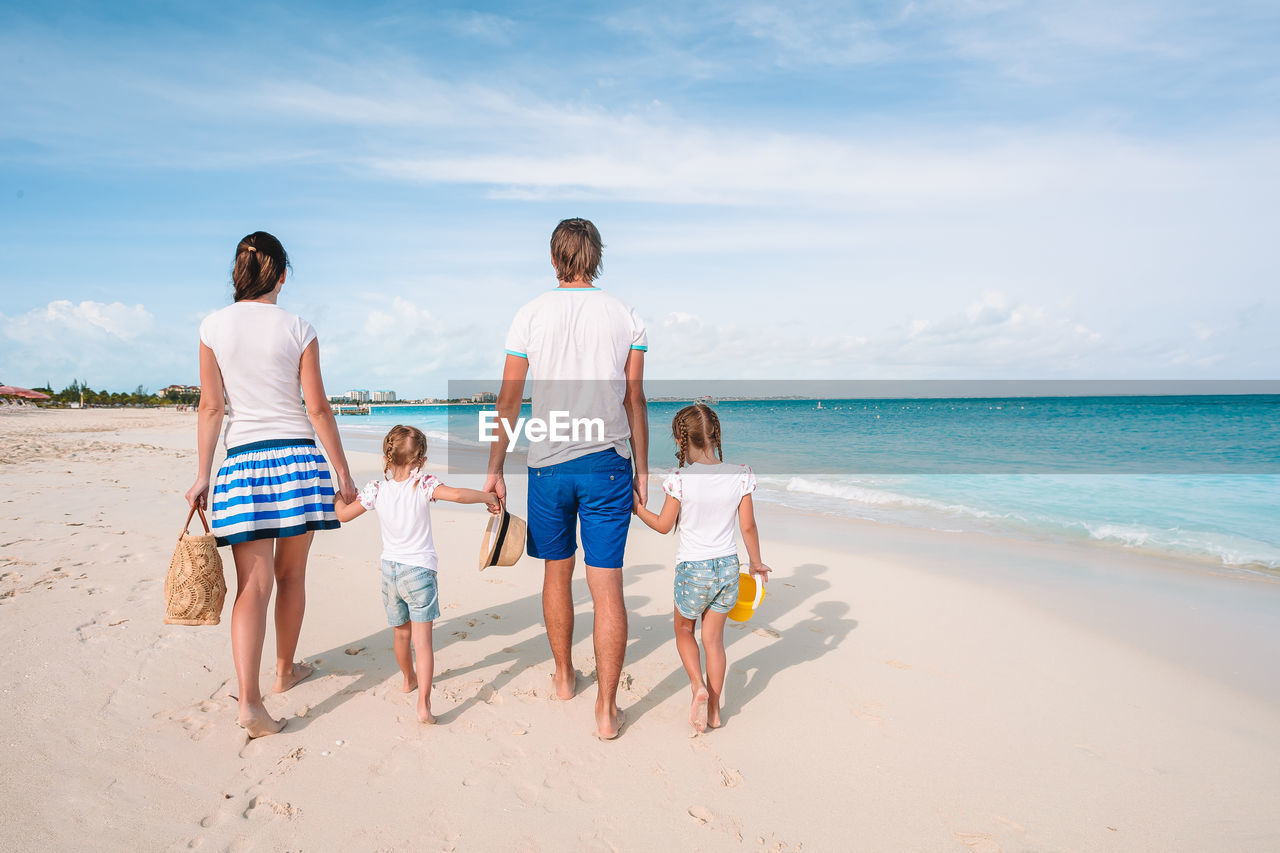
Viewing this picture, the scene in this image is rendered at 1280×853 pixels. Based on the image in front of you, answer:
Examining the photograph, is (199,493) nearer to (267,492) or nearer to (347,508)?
(267,492)

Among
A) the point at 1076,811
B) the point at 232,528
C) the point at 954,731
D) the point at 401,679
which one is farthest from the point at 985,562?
the point at 232,528

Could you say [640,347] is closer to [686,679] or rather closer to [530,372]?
[530,372]

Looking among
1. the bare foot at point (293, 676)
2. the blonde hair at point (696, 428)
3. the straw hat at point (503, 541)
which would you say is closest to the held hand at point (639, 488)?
the blonde hair at point (696, 428)

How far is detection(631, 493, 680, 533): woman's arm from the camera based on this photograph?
3.14 meters

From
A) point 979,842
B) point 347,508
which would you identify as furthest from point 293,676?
point 979,842

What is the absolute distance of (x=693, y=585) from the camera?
3184 millimetres

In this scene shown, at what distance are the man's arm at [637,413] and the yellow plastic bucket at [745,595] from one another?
629 millimetres

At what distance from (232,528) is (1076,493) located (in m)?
13.9

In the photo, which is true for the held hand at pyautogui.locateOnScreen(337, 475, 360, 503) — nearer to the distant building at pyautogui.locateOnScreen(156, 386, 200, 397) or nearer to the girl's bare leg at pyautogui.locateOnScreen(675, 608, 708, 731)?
the girl's bare leg at pyautogui.locateOnScreen(675, 608, 708, 731)

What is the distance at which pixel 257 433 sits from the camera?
9.36ft

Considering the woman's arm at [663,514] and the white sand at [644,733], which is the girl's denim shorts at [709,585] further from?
the white sand at [644,733]

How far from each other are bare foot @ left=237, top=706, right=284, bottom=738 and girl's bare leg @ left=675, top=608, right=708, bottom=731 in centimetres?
178

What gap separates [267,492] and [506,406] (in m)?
1.06

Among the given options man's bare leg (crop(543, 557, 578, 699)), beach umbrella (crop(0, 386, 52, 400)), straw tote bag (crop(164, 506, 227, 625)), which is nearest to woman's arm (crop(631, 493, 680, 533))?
man's bare leg (crop(543, 557, 578, 699))
